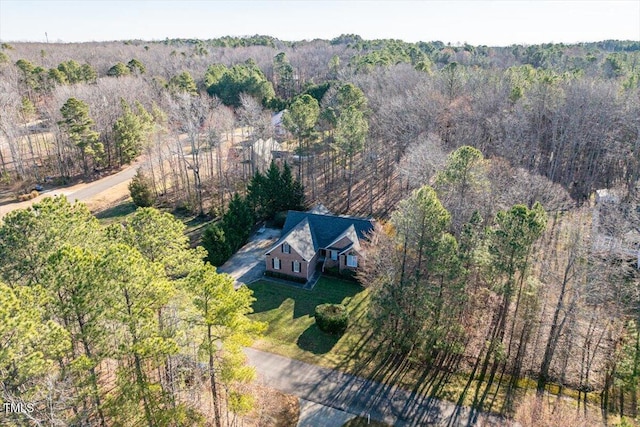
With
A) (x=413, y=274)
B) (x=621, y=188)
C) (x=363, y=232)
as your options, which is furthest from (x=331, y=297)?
(x=621, y=188)

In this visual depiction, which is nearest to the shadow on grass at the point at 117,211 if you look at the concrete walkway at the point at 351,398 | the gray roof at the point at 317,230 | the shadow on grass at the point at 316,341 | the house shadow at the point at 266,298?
the gray roof at the point at 317,230

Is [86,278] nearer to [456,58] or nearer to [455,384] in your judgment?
[455,384]

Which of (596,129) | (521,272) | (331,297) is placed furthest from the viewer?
(596,129)

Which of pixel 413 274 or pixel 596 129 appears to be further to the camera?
pixel 596 129

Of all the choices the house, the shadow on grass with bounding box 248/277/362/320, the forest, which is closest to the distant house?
the forest

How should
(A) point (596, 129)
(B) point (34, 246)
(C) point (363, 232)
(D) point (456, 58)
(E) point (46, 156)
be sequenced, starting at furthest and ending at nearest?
(D) point (456, 58), (E) point (46, 156), (A) point (596, 129), (C) point (363, 232), (B) point (34, 246)

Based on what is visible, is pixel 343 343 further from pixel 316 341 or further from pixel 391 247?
pixel 391 247
